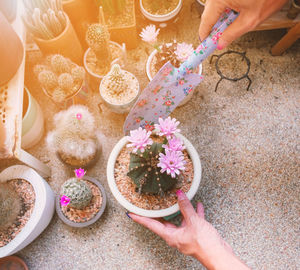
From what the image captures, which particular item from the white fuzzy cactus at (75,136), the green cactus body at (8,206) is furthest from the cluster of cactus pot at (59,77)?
the green cactus body at (8,206)

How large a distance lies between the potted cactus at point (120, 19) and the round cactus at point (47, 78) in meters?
0.43

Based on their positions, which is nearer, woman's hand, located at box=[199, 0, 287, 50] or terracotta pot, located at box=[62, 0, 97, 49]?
woman's hand, located at box=[199, 0, 287, 50]

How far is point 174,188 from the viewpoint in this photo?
1.05 metres

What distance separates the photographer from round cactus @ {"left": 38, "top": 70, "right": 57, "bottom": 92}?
115 centimetres

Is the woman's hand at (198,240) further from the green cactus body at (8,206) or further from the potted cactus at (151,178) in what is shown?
the green cactus body at (8,206)

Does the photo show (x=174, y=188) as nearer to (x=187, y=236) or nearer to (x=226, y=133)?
(x=187, y=236)

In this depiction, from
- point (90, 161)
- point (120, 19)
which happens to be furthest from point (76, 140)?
point (120, 19)

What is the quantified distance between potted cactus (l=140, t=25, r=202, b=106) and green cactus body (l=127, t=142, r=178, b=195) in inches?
18.3

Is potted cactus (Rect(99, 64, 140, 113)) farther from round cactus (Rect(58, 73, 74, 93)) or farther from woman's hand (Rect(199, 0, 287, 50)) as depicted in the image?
woman's hand (Rect(199, 0, 287, 50))

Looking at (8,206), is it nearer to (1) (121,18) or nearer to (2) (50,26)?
(2) (50,26)

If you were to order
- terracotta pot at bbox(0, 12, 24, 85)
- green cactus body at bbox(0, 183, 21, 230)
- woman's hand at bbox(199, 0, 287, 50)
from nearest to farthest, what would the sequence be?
woman's hand at bbox(199, 0, 287, 50), terracotta pot at bbox(0, 12, 24, 85), green cactus body at bbox(0, 183, 21, 230)

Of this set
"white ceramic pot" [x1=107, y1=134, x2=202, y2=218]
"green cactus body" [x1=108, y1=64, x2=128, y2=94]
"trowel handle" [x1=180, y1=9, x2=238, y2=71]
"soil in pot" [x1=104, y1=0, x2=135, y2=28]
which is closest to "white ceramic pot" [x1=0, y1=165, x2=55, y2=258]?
"white ceramic pot" [x1=107, y1=134, x2=202, y2=218]

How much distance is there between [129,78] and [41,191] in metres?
0.67

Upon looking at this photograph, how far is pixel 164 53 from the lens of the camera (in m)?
1.26
